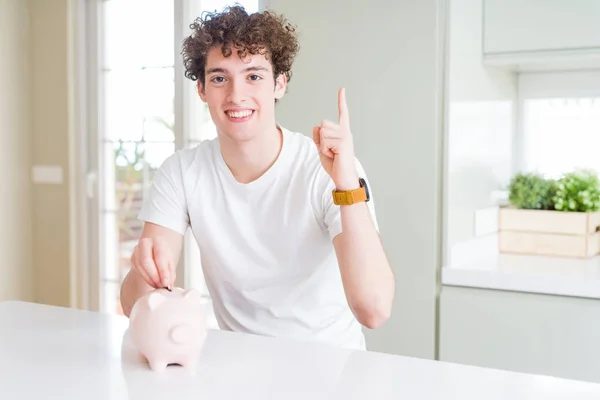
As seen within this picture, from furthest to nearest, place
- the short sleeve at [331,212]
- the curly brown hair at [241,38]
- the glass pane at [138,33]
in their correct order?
the glass pane at [138,33], the curly brown hair at [241,38], the short sleeve at [331,212]

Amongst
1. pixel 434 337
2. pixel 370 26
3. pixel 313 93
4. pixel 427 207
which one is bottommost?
pixel 434 337

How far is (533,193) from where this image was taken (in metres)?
2.81

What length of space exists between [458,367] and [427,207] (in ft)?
4.13

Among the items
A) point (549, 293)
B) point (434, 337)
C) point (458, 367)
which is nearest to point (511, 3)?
point (549, 293)

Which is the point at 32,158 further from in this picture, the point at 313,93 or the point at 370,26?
the point at 370,26

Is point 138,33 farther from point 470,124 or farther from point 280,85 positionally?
point 280,85

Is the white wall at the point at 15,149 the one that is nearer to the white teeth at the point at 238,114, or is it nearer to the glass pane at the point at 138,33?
the glass pane at the point at 138,33

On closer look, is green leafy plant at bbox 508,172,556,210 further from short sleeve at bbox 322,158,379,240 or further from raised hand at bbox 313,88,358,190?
raised hand at bbox 313,88,358,190

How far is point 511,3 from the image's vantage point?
2.61m

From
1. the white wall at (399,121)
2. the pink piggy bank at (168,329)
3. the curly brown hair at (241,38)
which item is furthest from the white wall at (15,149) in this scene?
the pink piggy bank at (168,329)

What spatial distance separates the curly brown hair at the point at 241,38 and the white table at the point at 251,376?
28.1 inches

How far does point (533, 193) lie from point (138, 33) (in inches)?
78.2

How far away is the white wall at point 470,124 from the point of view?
99.7 inches

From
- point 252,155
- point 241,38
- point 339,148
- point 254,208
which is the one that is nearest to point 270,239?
point 254,208
